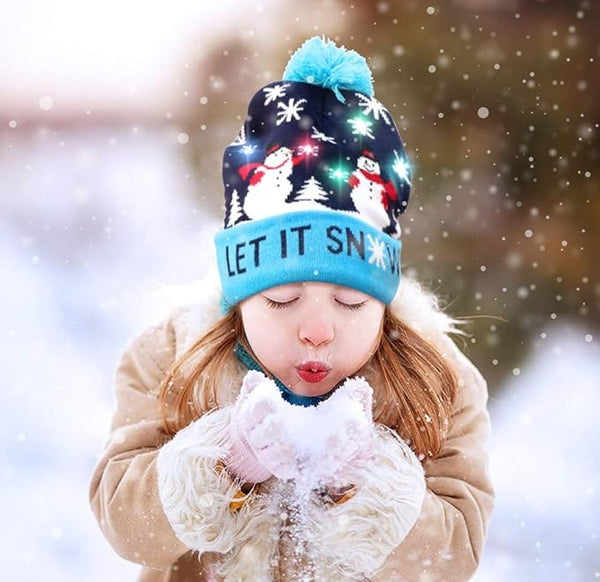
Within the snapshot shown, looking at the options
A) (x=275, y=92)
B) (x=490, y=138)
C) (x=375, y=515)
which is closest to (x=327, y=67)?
(x=275, y=92)

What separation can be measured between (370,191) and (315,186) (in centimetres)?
9

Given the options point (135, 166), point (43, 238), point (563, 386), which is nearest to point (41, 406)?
point (43, 238)

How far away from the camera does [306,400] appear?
132 centimetres

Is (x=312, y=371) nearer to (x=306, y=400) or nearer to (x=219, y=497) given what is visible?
(x=306, y=400)

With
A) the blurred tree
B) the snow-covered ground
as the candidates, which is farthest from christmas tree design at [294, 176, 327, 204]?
the blurred tree

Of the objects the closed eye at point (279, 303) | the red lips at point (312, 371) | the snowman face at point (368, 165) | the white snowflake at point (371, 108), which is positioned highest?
the white snowflake at point (371, 108)

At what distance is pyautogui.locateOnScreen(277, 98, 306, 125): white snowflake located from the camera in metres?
1.33

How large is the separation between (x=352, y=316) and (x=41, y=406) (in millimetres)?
2031

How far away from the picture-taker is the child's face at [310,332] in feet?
4.12

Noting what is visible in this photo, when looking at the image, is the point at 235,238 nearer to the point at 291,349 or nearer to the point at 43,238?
the point at 291,349

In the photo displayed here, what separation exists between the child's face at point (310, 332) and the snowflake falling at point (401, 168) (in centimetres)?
21

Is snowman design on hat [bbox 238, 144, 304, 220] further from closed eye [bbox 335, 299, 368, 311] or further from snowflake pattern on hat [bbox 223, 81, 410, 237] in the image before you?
closed eye [bbox 335, 299, 368, 311]

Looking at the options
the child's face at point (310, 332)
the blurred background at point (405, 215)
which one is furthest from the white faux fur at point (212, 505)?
the blurred background at point (405, 215)

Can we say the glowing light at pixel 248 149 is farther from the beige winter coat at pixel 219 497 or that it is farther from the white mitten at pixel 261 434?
the white mitten at pixel 261 434
